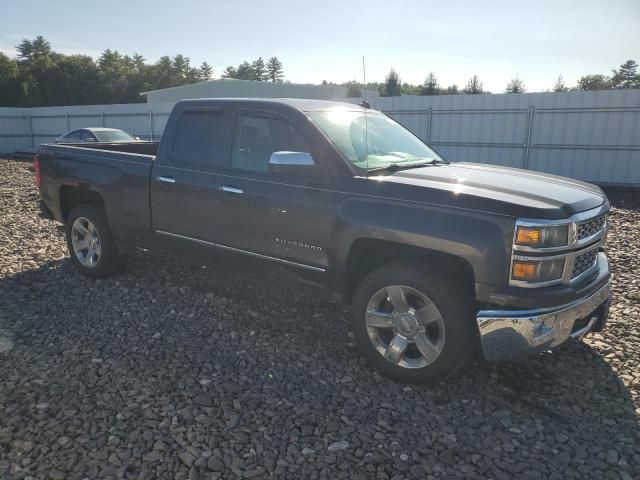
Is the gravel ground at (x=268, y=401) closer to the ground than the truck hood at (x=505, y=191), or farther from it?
closer to the ground

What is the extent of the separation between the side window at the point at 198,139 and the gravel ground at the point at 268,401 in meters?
1.41

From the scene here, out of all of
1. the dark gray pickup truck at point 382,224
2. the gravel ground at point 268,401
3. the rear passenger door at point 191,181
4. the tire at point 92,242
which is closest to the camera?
the gravel ground at point 268,401

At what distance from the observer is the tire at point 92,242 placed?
550 centimetres

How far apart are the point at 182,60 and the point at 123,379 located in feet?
273

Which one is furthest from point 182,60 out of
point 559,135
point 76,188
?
point 76,188

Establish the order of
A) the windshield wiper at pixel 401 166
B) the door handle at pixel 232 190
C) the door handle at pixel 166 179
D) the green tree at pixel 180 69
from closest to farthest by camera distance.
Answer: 1. the windshield wiper at pixel 401 166
2. the door handle at pixel 232 190
3. the door handle at pixel 166 179
4. the green tree at pixel 180 69

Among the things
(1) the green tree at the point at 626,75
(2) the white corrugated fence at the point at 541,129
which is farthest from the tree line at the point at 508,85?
(2) the white corrugated fence at the point at 541,129

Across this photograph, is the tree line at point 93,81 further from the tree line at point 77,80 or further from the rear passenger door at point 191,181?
the rear passenger door at point 191,181

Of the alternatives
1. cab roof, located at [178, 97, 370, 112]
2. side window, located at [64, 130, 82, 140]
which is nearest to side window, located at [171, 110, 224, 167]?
cab roof, located at [178, 97, 370, 112]

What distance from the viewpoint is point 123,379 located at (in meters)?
3.56

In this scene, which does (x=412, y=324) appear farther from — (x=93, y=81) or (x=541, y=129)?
(x=93, y=81)

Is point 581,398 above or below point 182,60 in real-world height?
below

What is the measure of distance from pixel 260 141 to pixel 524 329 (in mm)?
2530

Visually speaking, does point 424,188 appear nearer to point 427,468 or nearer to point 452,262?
point 452,262
